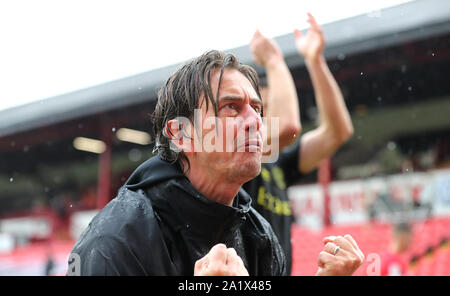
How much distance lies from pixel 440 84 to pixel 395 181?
1.22 metres

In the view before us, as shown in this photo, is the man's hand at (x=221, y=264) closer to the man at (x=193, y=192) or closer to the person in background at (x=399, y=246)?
the man at (x=193, y=192)

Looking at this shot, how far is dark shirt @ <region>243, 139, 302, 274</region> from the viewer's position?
1.59 m

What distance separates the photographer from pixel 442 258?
15.3ft

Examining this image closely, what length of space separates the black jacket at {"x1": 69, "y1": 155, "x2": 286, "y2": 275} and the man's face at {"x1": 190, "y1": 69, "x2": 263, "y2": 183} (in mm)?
74

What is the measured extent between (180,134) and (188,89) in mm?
100

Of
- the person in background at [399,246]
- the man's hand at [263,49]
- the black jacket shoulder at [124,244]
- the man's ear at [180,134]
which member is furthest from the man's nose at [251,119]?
the person in background at [399,246]

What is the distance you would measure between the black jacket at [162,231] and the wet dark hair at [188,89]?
0.06m

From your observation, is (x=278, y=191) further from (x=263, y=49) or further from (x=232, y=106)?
(x=232, y=106)

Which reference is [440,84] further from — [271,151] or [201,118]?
[201,118]

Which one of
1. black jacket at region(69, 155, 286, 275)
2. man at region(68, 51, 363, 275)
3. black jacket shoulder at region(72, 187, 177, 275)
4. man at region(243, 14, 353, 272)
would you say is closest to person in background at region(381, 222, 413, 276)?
man at region(243, 14, 353, 272)

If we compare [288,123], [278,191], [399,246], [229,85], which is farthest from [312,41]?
[399,246]

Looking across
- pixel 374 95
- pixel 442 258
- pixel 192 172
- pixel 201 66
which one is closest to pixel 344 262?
pixel 192 172

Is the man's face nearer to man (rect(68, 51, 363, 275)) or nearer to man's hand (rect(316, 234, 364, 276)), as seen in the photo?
man (rect(68, 51, 363, 275))

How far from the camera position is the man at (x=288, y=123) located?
1.38 meters
